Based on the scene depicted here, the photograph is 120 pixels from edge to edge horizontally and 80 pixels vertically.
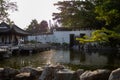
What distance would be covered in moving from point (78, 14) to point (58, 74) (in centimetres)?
4074

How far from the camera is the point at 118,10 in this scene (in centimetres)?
2102

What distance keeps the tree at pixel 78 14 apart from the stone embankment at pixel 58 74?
34.8 metres

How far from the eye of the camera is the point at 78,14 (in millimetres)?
54750

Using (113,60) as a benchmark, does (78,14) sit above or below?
above

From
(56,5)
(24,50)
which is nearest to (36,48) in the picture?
(24,50)

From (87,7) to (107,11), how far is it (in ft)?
111

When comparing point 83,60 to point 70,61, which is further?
point 83,60

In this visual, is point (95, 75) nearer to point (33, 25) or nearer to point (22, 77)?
point (22, 77)

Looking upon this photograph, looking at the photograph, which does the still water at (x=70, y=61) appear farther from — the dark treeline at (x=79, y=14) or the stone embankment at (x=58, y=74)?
the dark treeline at (x=79, y=14)

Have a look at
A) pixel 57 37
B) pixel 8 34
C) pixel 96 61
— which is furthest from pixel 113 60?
pixel 57 37

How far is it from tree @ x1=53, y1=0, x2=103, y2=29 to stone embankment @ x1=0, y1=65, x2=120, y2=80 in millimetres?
34780

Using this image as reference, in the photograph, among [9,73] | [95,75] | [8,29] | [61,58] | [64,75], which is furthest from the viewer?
[8,29]

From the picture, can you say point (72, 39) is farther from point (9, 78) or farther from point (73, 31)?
point (9, 78)

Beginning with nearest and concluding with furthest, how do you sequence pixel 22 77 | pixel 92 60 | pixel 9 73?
1. pixel 22 77
2. pixel 9 73
3. pixel 92 60
